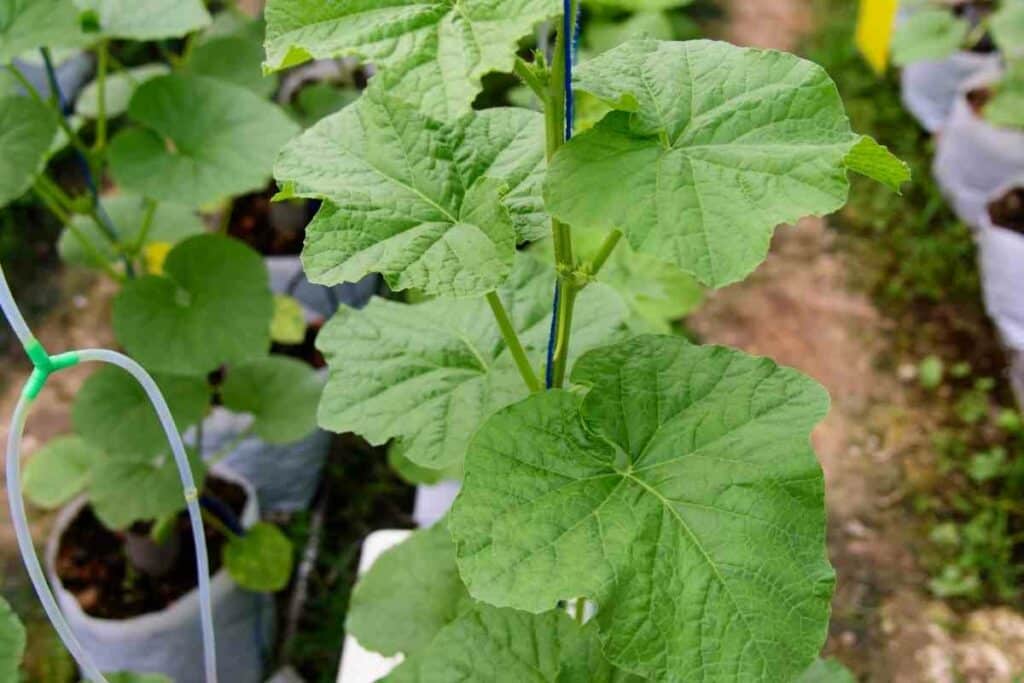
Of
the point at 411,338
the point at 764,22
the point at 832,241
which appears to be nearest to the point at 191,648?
the point at 411,338

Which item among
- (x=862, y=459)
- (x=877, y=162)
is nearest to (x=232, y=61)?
(x=877, y=162)

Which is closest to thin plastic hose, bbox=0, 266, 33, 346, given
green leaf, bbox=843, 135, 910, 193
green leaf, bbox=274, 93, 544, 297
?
green leaf, bbox=274, 93, 544, 297

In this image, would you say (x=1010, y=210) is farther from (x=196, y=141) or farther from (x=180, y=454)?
(x=180, y=454)

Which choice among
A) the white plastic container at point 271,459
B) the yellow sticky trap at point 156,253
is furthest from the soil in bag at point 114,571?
the yellow sticky trap at point 156,253

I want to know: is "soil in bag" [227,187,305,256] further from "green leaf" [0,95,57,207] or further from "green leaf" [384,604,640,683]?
"green leaf" [384,604,640,683]

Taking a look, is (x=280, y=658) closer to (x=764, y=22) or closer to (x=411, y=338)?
(x=411, y=338)

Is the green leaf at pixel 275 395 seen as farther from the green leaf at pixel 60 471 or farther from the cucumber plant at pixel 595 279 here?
the cucumber plant at pixel 595 279

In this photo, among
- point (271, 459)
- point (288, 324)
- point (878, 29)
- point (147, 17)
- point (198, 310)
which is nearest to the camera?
point (147, 17)
